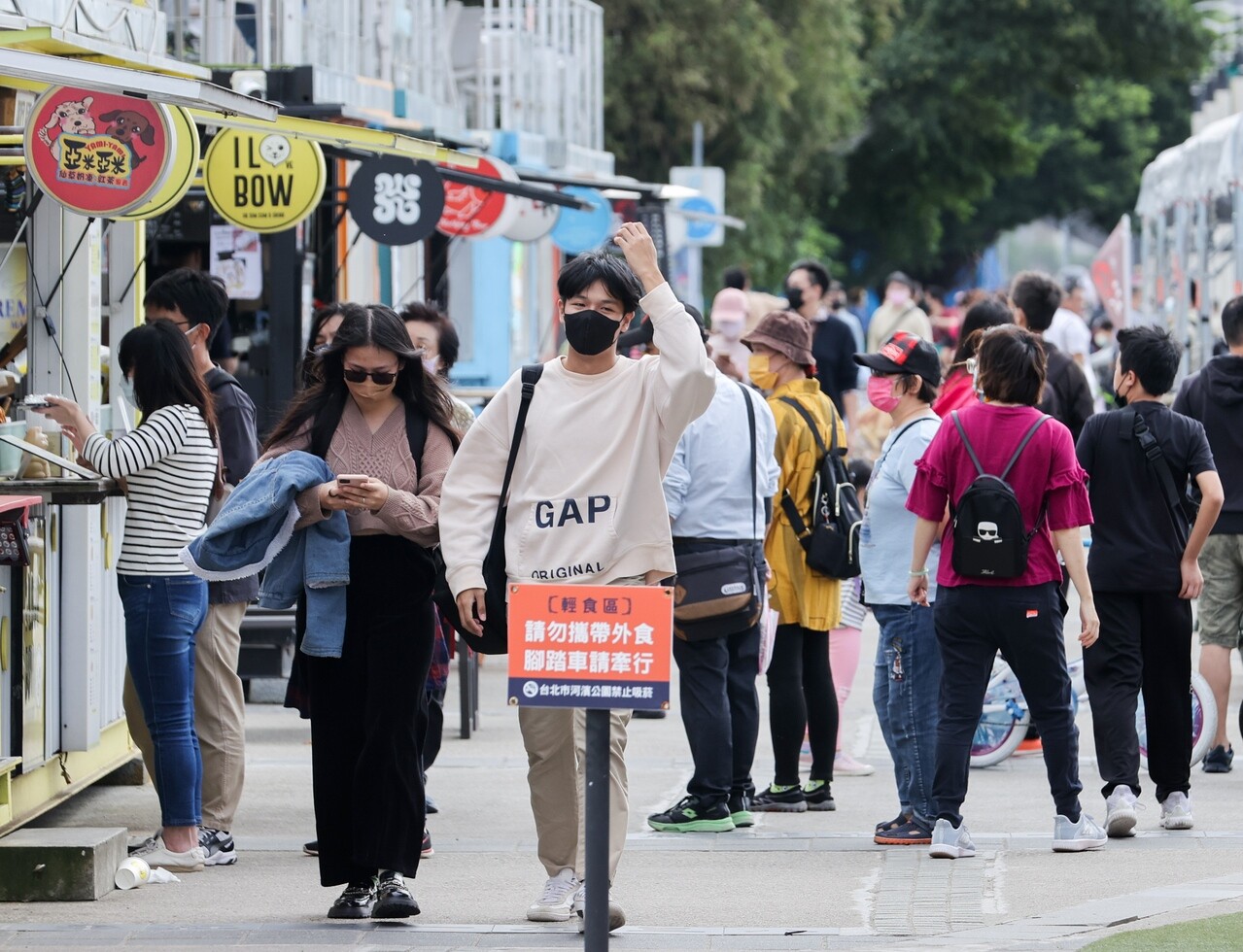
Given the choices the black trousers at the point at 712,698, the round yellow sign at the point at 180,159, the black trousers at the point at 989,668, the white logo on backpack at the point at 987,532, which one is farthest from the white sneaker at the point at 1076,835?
the round yellow sign at the point at 180,159

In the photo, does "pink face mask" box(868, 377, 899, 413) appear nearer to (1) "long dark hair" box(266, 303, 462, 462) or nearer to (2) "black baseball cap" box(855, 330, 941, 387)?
(2) "black baseball cap" box(855, 330, 941, 387)

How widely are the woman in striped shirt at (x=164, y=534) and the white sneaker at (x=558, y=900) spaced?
1.45 meters

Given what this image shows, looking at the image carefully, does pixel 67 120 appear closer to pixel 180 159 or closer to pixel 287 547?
pixel 180 159

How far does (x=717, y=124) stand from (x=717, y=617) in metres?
23.5

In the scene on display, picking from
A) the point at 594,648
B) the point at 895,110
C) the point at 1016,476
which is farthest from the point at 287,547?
the point at 895,110

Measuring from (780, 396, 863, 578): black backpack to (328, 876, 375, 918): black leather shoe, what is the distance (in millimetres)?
2734

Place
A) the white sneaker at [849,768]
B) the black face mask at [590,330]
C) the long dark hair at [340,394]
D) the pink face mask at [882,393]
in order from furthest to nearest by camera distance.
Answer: the white sneaker at [849,768]
the pink face mask at [882,393]
the long dark hair at [340,394]
the black face mask at [590,330]

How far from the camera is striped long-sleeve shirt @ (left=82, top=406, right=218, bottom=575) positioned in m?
7.46

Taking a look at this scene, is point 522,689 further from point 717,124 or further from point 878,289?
point 878,289

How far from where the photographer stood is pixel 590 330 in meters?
6.36

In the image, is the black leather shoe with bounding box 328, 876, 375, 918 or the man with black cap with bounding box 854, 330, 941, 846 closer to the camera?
the black leather shoe with bounding box 328, 876, 375, 918

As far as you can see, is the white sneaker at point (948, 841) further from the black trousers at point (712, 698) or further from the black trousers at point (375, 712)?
the black trousers at point (375, 712)

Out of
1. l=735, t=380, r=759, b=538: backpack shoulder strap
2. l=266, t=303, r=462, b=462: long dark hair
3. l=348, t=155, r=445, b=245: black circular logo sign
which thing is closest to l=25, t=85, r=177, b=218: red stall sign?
l=266, t=303, r=462, b=462: long dark hair

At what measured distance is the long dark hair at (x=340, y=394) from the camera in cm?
684
